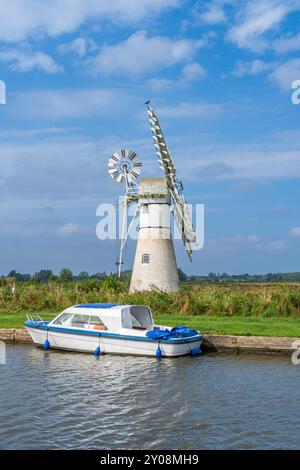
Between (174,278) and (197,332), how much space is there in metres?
18.0

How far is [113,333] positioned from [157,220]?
1850 centimetres

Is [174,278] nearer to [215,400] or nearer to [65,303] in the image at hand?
[65,303]

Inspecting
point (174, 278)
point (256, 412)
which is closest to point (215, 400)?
point (256, 412)

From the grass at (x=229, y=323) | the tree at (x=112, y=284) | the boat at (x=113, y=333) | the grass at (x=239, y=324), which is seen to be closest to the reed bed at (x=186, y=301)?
the grass at (x=229, y=323)

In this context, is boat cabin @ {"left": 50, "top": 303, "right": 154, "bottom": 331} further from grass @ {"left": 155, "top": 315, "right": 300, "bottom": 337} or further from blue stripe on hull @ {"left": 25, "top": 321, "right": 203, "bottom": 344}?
grass @ {"left": 155, "top": 315, "right": 300, "bottom": 337}

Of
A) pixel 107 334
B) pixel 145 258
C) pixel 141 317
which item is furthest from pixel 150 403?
pixel 145 258

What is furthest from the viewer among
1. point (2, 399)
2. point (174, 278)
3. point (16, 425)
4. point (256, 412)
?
point (174, 278)

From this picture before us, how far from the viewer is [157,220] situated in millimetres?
40094

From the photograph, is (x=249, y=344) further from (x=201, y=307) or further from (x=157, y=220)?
(x=157, y=220)

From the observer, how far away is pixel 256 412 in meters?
13.9

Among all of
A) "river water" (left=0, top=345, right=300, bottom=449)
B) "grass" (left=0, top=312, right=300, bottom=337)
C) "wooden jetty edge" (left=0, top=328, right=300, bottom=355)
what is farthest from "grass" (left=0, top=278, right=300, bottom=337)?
"river water" (left=0, top=345, right=300, bottom=449)

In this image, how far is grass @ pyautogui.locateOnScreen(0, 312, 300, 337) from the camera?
74.5 feet

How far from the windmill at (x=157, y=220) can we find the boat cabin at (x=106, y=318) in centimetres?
1399
